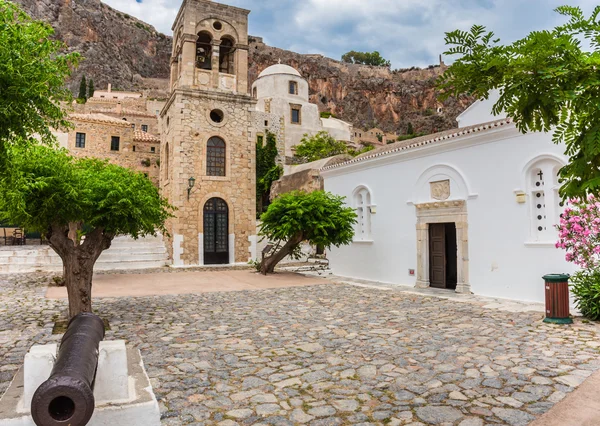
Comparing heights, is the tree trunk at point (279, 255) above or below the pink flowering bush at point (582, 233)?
below

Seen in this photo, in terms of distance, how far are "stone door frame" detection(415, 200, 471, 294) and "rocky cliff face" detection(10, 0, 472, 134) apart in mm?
53394

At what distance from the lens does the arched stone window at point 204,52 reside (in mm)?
18953

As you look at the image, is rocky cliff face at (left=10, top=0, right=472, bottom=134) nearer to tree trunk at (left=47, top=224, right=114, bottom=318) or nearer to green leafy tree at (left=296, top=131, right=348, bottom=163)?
green leafy tree at (left=296, top=131, right=348, bottom=163)

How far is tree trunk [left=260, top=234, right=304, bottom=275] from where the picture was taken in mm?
14191

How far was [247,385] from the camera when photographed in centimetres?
421

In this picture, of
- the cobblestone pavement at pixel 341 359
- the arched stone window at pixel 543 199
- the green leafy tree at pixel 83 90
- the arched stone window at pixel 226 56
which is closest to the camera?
the cobblestone pavement at pixel 341 359

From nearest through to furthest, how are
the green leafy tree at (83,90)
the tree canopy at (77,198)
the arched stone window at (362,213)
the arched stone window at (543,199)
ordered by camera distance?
the tree canopy at (77,198)
the arched stone window at (543,199)
the arched stone window at (362,213)
the green leafy tree at (83,90)

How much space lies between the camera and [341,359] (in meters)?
5.06

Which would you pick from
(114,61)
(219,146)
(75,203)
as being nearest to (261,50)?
(114,61)

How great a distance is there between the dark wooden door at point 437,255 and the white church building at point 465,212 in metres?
0.03

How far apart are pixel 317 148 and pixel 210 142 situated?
21.7m

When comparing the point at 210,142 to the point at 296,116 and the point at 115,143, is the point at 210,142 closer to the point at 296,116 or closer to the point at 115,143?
the point at 115,143

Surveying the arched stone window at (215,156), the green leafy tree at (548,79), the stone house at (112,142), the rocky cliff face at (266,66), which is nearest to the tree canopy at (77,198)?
the green leafy tree at (548,79)

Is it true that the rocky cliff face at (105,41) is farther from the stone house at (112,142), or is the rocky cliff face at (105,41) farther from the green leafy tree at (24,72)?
the green leafy tree at (24,72)
